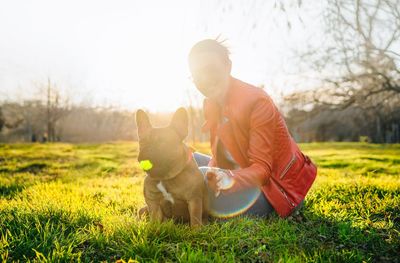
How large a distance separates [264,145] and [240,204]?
828 mm

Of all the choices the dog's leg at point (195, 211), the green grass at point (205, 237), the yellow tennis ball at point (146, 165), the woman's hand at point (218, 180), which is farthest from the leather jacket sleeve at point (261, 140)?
the yellow tennis ball at point (146, 165)

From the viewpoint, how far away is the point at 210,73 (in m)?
4.17

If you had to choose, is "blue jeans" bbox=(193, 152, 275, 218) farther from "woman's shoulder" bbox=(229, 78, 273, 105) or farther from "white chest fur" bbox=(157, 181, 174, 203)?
"woman's shoulder" bbox=(229, 78, 273, 105)

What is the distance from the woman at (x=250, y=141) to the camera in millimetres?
4070

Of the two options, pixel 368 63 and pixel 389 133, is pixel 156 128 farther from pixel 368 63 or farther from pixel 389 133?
pixel 389 133

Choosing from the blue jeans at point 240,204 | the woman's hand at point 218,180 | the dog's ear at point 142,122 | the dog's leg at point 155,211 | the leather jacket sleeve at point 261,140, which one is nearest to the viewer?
the woman's hand at point 218,180

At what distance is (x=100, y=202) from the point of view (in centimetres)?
587

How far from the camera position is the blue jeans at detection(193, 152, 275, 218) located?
4219 mm

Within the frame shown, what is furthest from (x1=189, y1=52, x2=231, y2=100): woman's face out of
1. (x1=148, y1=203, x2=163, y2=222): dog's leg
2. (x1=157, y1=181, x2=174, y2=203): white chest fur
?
(x1=148, y1=203, x2=163, y2=222): dog's leg

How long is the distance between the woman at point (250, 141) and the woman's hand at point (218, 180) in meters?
0.33

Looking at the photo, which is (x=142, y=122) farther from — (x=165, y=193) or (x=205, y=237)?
(x=205, y=237)

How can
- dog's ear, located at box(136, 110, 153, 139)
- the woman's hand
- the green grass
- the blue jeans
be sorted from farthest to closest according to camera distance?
the blue jeans → dog's ear, located at box(136, 110, 153, 139) → the woman's hand → the green grass

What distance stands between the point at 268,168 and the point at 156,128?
1.28 m

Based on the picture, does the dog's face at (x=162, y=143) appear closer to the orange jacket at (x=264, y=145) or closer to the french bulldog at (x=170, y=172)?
the french bulldog at (x=170, y=172)
